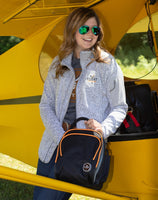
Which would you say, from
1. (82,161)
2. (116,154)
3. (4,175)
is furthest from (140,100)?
(4,175)

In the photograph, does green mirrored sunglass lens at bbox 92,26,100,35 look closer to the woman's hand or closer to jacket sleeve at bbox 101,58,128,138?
jacket sleeve at bbox 101,58,128,138

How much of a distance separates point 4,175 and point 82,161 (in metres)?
0.41

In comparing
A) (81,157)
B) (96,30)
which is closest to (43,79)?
(96,30)

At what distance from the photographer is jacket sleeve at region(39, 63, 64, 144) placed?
1.98 m

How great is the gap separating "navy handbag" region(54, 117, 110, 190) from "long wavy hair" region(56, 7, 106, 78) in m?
0.45

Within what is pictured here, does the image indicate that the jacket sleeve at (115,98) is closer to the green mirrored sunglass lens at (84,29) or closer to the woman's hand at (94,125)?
the woman's hand at (94,125)

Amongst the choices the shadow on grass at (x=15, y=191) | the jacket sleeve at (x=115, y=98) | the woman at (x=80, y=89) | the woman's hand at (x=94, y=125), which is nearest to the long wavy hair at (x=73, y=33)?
the woman at (x=80, y=89)

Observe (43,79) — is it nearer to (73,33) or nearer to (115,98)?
(73,33)

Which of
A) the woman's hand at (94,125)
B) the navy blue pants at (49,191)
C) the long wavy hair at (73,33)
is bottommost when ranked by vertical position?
the navy blue pants at (49,191)

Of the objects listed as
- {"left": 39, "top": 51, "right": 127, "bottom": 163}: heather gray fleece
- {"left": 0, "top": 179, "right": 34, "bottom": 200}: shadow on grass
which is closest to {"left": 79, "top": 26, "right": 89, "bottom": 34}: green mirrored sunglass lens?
{"left": 39, "top": 51, "right": 127, "bottom": 163}: heather gray fleece

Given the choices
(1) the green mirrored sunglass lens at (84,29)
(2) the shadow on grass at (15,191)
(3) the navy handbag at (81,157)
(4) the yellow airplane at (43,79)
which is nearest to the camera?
(3) the navy handbag at (81,157)

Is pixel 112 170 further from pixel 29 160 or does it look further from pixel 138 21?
pixel 138 21

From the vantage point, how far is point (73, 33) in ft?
6.77

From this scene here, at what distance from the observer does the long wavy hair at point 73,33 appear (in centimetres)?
201
